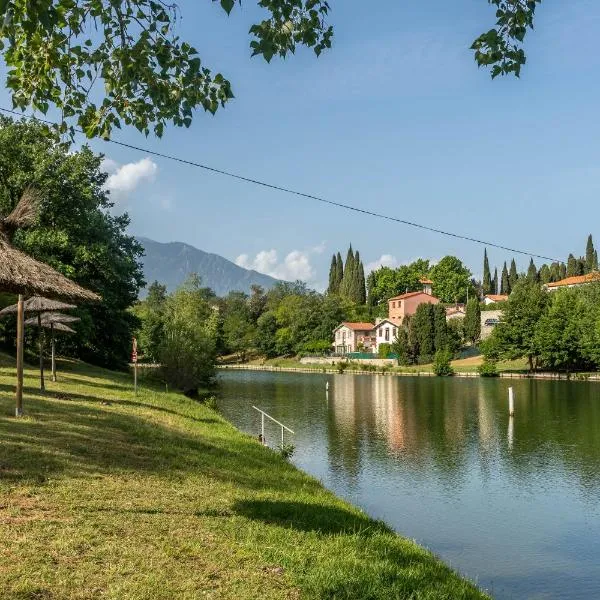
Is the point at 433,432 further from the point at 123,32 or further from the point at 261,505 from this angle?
the point at 123,32

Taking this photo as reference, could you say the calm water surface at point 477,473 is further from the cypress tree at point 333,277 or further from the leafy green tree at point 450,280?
the cypress tree at point 333,277

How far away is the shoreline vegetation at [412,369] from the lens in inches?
2570

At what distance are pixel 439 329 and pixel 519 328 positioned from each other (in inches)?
597

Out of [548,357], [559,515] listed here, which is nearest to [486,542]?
[559,515]

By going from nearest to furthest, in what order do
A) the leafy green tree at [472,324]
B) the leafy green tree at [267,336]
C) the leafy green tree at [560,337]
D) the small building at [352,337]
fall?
the leafy green tree at [560,337], the leafy green tree at [472,324], the small building at [352,337], the leafy green tree at [267,336]

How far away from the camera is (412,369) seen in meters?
78.2

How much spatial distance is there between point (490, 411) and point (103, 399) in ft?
83.3

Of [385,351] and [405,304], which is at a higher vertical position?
[405,304]

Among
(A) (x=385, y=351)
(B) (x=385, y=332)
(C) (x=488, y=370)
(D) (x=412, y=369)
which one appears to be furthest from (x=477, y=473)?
(B) (x=385, y=332)

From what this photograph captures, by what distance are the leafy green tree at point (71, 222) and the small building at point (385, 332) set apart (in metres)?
68.4

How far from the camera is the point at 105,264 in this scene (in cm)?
3409

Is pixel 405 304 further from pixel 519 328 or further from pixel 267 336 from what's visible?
pixel 519 328

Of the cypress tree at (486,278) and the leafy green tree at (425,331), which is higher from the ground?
the cypress tree at (486,278)

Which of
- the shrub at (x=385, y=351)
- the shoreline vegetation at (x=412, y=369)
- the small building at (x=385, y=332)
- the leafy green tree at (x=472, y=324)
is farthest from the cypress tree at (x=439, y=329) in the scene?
the small building at (x=385, y=332)
